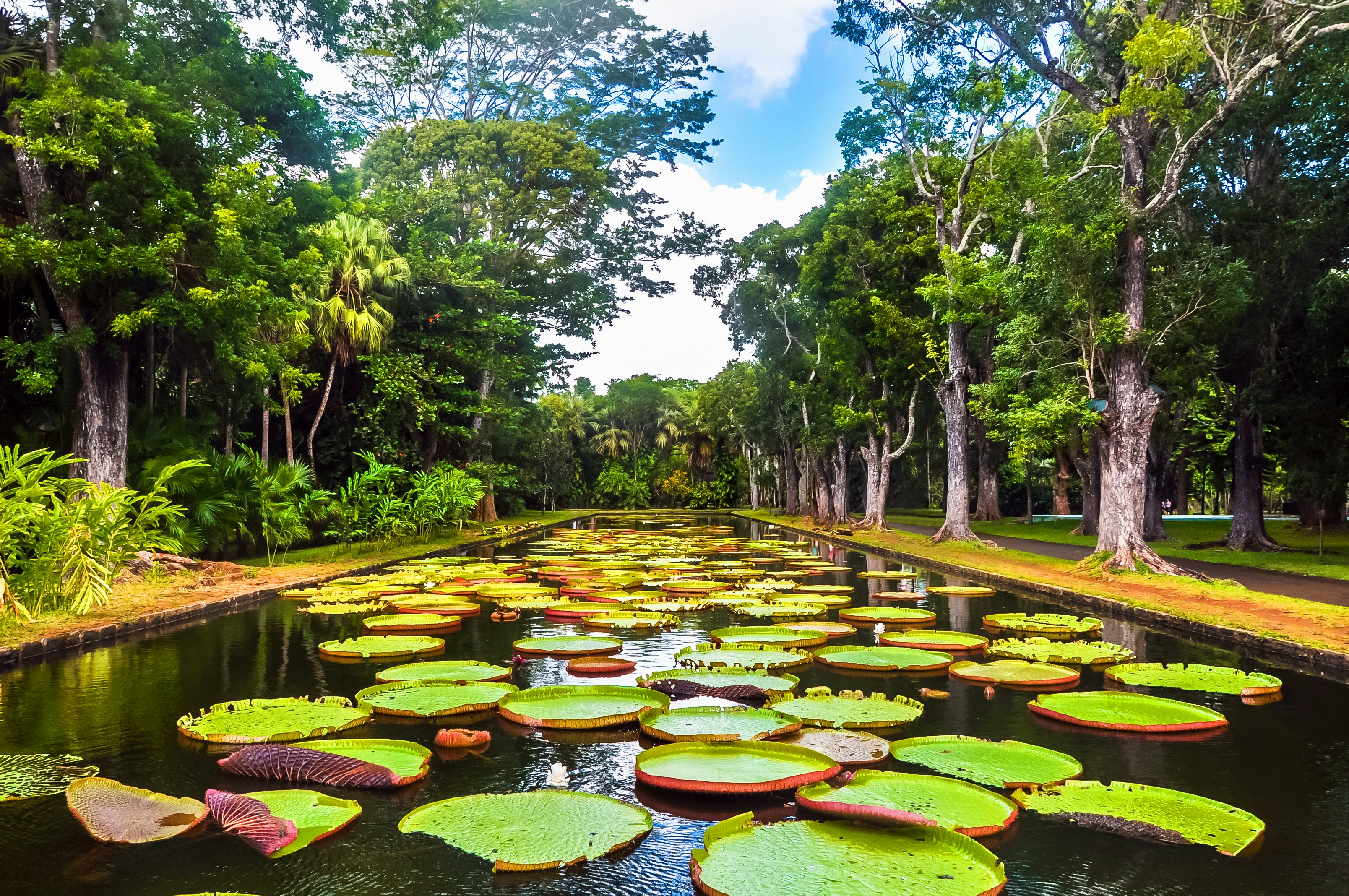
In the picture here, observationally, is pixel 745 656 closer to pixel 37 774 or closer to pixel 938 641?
pixel 938 641

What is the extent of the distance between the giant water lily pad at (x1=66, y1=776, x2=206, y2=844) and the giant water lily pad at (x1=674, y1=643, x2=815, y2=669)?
3379mm

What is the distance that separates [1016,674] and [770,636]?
2142mm

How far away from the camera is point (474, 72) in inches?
1041

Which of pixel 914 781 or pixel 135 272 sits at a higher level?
pixel 135 272

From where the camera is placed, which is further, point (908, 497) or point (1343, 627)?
point (908, 497)

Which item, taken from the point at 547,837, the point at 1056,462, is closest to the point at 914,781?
the point at 547,837

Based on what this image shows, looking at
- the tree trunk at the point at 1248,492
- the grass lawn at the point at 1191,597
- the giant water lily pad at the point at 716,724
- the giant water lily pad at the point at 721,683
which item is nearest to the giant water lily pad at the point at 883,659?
the giant water lily pad at the point at 721,683

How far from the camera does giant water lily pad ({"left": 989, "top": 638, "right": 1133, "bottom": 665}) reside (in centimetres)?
643

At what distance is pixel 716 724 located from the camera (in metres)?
4.48

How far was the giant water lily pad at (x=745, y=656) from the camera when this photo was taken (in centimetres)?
600

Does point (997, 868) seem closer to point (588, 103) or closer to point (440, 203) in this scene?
point (440, 203)

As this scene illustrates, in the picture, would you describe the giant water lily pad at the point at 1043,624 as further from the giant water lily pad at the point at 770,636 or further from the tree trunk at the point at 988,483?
the tree trunk at the point at 988,483

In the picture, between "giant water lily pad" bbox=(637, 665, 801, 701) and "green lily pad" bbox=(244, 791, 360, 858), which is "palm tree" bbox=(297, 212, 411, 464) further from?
"green lily pad" bbox=(244, 791, 360, 858)

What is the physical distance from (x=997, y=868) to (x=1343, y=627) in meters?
6.83
